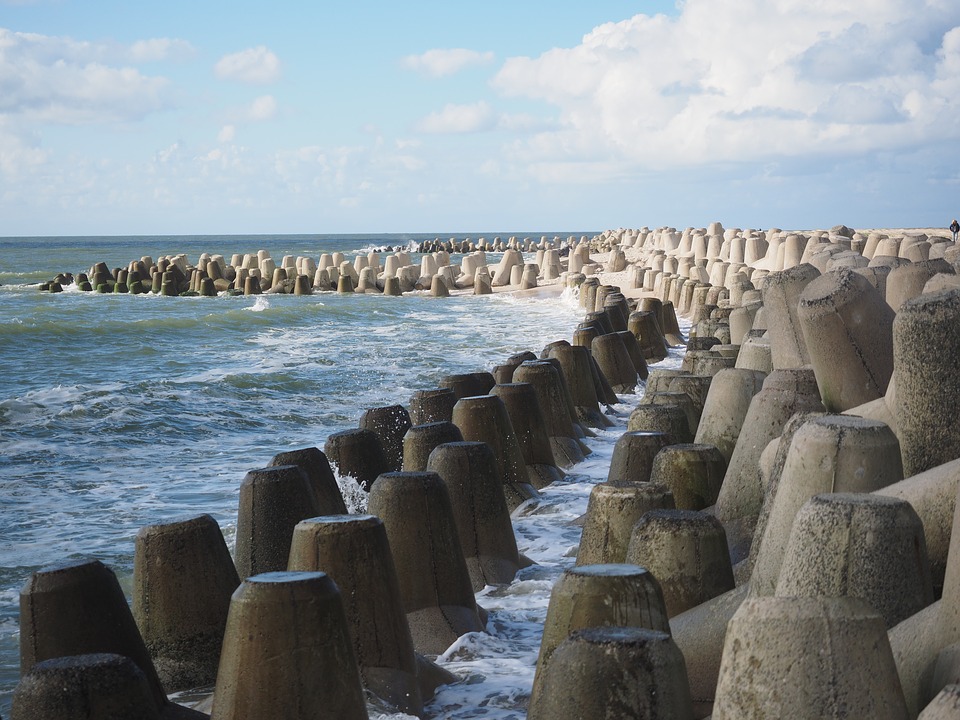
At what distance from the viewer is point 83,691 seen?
3127 millimetres

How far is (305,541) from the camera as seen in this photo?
4.15 metres

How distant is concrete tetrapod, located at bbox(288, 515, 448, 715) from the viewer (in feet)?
13.5

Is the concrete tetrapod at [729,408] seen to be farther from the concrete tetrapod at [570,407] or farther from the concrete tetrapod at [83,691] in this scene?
the concrete tetrapod at [83,691]

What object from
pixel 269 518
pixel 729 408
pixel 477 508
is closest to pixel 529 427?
pixel 729 408

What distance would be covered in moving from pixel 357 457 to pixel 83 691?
3.54 m

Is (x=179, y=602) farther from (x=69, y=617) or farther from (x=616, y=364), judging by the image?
(x=616, y=364)

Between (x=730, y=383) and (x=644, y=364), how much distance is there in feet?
23.7

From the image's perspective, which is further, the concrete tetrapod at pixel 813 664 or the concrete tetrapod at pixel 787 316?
the concrete tetrapod at pixel 787 316

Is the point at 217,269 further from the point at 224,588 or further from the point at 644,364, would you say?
the point at 224,588

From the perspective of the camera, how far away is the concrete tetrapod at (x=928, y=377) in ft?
14.1

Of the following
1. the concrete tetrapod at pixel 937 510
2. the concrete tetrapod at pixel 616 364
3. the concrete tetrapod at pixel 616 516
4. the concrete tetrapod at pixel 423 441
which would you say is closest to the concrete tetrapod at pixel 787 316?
the concrete tetrapod at pixel 423 441

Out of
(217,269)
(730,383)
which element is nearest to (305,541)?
(730,383)

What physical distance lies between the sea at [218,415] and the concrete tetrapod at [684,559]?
2.28 ft

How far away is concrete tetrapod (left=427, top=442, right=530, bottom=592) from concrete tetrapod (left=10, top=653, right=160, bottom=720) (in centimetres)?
270
